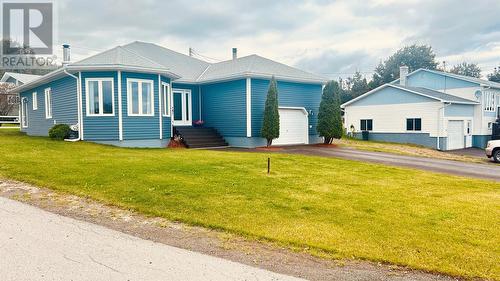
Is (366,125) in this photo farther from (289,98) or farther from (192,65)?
(192,65)

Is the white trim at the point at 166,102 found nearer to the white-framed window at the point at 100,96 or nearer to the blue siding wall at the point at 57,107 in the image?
the white-framed window at the point at 100,96

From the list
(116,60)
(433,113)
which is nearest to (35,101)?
(116,60)

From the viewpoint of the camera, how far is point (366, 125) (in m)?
30.4

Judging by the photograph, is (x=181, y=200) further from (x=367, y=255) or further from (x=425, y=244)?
(x=425, y=244)

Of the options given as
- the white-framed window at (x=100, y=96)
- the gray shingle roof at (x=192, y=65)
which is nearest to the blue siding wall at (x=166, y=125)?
the gray shingle roof at (x=192, y=65)

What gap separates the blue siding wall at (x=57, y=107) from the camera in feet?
54.7

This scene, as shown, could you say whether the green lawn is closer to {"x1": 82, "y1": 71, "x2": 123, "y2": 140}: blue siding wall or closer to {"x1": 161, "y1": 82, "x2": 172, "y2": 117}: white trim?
{"x1": 82, "y1": 71, "x2": 123, "y2": 140}: blue siding wall

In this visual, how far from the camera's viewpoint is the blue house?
15.8m

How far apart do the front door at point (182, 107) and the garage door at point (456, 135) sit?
62.4 ft

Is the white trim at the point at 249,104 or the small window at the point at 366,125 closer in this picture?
the white trim at the point at 249,104

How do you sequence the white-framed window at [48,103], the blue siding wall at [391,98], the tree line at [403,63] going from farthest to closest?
1. the tree line at [403,63]
2. the blue siding wall at [391,98]
3. the white-framed window at [48,103]

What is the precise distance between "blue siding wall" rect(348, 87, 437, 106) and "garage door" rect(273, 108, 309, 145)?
1086cm

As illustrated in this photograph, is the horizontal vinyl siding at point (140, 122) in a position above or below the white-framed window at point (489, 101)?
below

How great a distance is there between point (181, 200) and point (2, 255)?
3042 millimetres
